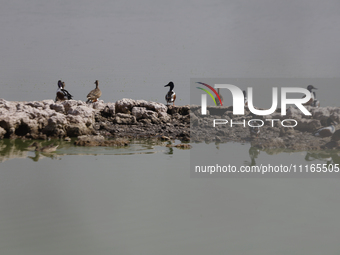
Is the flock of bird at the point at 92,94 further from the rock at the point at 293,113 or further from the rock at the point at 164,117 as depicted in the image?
the rock at the point at 293,113

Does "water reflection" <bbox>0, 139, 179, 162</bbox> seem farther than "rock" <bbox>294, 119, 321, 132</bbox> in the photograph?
No

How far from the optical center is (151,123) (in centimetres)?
1434

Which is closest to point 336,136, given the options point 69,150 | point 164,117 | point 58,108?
point 164,117

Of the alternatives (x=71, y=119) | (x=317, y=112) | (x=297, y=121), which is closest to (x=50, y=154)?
(x=71, y=119)

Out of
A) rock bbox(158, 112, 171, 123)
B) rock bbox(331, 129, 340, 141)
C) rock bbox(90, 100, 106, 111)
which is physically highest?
rock bbox(90, 100, 106, 111)

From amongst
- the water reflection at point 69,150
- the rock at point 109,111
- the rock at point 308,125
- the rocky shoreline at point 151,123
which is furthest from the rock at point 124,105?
the rock at point 308,125

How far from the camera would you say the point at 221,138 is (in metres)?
12.9

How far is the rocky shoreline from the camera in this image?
1235 centimetres

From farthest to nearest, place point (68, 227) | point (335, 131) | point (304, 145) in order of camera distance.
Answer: point (335, 131) < point (304, 145) < point (68, 227)

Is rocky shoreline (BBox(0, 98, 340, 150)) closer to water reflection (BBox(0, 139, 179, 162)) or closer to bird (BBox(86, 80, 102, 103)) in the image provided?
bird (BBox(86, 80, 102, 103))

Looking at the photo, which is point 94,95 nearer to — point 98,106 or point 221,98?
point 98,106

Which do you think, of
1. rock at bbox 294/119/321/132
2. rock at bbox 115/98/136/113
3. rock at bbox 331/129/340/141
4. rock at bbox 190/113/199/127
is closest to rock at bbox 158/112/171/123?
rock at bbox 190/113/199/127

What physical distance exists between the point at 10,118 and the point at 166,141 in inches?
209

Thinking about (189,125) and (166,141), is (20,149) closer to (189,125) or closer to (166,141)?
(166,141)
